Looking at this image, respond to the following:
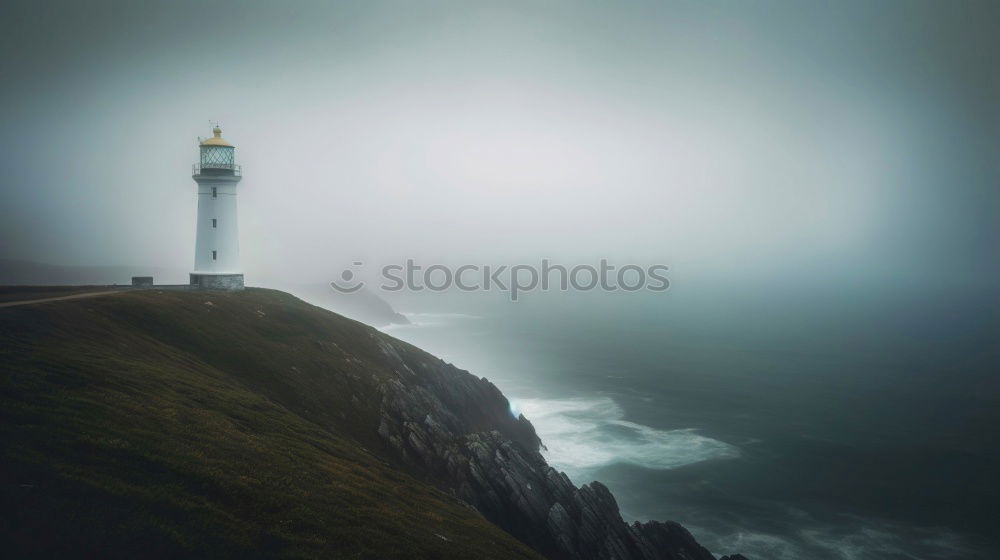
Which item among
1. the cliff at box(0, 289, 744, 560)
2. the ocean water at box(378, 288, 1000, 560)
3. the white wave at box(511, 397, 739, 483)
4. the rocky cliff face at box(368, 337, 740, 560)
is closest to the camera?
the cliff at box(0, 289, 744, 560)

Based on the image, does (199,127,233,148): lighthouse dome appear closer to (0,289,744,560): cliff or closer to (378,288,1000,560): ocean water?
(0,289,744,560): cliff

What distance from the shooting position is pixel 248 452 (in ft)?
81.5

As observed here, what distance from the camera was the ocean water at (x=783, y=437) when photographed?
55.6 m

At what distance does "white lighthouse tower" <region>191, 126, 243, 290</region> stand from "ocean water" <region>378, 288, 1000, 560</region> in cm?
4472

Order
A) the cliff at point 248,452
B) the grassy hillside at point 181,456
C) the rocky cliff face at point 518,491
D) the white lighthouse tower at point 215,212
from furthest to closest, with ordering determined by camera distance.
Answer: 1. the white lighthouse tower at point 215,212
2. the rocky cliff face at point 518,491
3. the cliff at point 248,452
4. the grassy hillside at point 181,456

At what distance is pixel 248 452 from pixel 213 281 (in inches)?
1615

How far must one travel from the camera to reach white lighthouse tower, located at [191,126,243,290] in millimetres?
59000

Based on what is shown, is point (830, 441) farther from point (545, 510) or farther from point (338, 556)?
point (338, 556)

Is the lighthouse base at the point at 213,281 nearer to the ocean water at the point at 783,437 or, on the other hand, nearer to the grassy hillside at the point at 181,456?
the grassy hillside at the point at 181,456

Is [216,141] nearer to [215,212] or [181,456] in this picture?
[215,212]

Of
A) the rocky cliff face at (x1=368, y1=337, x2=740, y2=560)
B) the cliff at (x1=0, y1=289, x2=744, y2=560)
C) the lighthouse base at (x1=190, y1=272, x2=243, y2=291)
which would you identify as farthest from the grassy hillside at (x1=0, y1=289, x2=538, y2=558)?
the lighthouse base at (x1=190, y1=272, x2=243, y2=291)

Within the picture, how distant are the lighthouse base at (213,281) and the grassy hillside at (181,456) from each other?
16218mm

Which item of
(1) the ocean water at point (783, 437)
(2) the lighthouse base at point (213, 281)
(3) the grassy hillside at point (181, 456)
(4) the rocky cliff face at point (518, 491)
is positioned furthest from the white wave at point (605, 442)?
(2) the lighthouse base at point (213, 281)

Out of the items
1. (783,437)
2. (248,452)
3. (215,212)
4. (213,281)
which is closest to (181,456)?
(248,452)
